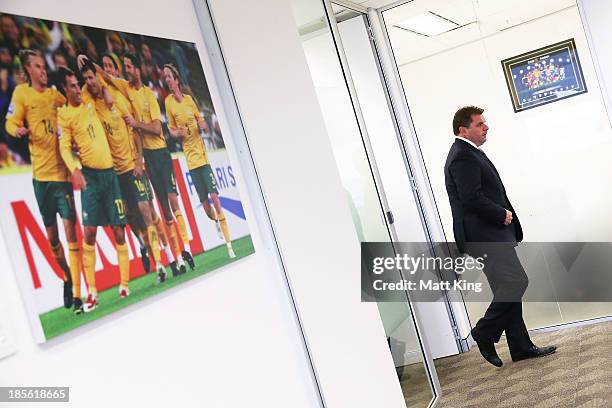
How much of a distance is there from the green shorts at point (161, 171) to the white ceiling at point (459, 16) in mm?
3482

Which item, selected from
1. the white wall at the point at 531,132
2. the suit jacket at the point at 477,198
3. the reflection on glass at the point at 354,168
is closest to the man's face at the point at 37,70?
the reflection on glass at the point at 354,168

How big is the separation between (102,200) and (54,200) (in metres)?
0.19

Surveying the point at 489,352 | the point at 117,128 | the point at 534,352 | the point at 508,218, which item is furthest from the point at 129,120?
the point at 534,352

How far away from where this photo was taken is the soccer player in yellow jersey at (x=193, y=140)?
2.79 meters

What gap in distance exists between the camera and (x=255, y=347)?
293 centimetres

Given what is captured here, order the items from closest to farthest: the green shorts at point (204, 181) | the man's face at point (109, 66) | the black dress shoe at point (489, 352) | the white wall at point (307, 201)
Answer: the man's face at point (109, 66)
the green shorts at point (204, 181)
the white wall at point (307, 201)
the black dress shoe at point (489, 352)

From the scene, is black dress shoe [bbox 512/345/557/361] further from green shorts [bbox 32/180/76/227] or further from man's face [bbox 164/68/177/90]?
green shorts [bbox 32/180/76/227]

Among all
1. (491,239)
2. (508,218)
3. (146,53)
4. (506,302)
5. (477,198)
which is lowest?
(506,302)

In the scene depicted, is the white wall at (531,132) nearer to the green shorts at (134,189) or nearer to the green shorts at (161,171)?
the green shorts at (161,171)

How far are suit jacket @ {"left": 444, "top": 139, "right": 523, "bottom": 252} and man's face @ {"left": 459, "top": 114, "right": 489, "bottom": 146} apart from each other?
17 centimetres

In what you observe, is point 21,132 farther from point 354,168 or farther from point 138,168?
point 354,168

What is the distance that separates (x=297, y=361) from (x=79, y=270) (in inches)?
51.0

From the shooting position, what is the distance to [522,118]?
6.03m

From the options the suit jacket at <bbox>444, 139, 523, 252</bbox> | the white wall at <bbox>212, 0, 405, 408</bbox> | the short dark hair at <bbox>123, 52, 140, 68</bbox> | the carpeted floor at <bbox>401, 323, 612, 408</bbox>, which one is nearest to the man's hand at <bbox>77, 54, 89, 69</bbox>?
the short dark hair at <bbox>123, 52, 140, 68</bbox>
